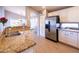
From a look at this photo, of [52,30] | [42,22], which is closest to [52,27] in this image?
[52,30]

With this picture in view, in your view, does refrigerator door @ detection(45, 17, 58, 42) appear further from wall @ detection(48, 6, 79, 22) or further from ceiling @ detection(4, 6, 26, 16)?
ceiling @ detection(4, 6, 26, 16)

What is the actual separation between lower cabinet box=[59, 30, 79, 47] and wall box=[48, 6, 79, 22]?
0.67 ft

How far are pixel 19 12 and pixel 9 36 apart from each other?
16.4 inches

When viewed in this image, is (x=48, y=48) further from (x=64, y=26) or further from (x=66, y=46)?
(x=64, y=26)

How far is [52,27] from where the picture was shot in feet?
5.64

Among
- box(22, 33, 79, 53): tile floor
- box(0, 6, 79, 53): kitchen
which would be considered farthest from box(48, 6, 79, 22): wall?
box(22, 33, 79, 53): tile floor

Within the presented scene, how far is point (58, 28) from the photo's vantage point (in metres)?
1.68

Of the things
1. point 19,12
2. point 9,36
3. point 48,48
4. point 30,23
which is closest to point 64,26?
point 48,48

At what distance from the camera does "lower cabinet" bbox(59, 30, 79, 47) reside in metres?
1.53

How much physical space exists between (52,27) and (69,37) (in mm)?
323

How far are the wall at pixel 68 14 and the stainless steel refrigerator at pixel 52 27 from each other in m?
0.07

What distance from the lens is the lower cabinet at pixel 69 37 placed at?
5.01 feet

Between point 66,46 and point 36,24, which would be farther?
point 36,24

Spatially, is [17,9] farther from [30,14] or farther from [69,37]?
[69,37]
